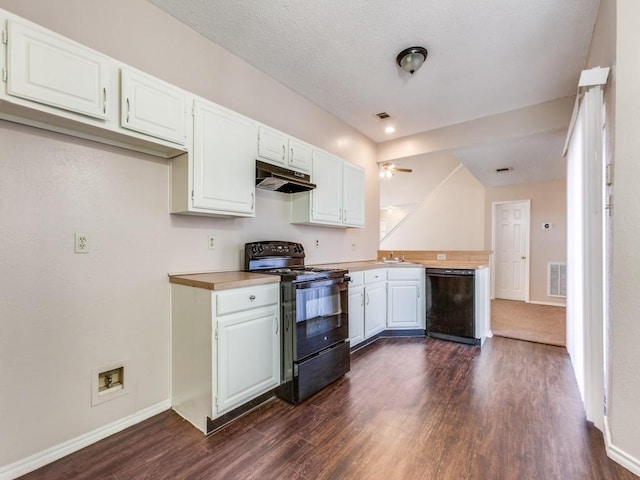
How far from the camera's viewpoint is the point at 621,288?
163 centimetres

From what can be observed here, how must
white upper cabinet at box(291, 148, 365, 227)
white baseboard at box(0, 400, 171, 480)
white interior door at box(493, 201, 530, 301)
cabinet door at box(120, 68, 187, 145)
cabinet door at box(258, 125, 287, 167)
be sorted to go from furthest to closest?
white interior door at box(493, 201, 530, 301) < white upper cabinet at box(291, 148, 365, 227) < cabinet door at box(258, 125, 287, 167) < cabinet door at box(120, 68, 187, 145) < white baseboard at box(0, 400, 171, 480)

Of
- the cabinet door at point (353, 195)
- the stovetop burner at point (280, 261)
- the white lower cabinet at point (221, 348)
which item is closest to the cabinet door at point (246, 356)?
the white lower cabinet at point (221, 348)

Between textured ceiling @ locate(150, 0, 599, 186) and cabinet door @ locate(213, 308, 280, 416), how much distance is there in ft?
6.96

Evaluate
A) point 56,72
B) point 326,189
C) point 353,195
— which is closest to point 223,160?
point 56,72

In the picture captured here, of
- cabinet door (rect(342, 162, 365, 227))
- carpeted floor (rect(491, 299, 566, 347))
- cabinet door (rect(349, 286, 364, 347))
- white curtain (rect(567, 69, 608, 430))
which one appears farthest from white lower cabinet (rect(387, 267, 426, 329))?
white curtain (rect(567, 69, 608, 430))

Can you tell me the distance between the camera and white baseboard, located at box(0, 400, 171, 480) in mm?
1530

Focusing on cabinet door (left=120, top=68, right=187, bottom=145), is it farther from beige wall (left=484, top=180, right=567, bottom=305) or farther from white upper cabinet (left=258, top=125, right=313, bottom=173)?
beige wall (left=484, top=180, right=567, bottom=305)

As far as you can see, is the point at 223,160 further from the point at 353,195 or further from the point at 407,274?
the point at 407,274

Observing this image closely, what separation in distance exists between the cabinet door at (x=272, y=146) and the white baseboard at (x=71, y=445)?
203 cm

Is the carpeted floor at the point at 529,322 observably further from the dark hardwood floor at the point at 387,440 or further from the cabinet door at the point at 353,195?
the cabinet door at the point at 353,195

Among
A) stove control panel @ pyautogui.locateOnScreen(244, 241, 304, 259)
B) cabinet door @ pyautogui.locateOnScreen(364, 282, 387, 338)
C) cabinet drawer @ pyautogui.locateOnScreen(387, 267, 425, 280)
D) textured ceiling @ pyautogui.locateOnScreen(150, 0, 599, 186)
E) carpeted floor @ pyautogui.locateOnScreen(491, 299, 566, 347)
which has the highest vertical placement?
textured ceiling @ pyautogui.locateOnScreen(150, 0, 599, 186)

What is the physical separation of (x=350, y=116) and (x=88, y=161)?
112 inches

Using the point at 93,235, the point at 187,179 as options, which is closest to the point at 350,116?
the point at 187,179

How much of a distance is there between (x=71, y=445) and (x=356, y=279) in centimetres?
248
